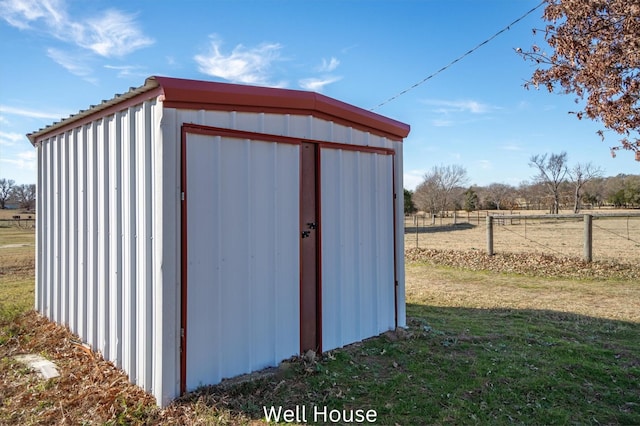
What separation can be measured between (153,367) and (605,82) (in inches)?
174

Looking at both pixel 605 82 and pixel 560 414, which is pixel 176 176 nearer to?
pixel 560 414

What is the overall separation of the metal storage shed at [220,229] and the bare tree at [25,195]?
52.2 meters

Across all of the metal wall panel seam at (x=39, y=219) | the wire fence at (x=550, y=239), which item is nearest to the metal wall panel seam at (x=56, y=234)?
the metal wall panel seam at (x=39, y=219)

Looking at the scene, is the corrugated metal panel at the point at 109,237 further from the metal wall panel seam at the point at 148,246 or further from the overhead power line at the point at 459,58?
the overhead power line at the point at 459,58

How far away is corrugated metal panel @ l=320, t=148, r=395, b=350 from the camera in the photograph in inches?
166

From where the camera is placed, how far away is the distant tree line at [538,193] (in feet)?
135

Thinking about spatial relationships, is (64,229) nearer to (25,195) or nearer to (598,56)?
(598,56)

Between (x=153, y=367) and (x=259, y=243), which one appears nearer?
(x=153, y=367)

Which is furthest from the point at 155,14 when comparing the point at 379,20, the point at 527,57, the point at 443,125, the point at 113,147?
the point at 443,125

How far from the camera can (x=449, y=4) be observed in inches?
331

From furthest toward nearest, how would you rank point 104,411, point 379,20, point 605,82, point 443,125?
point 443,125
point 379,20
point 605,82
point 104,411

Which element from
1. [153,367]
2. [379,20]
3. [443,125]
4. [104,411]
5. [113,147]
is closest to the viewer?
[104,411]

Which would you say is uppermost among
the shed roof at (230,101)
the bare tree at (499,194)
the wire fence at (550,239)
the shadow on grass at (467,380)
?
the bare tree at (499,194)

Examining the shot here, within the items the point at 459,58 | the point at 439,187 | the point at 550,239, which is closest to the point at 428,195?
the point at 439,187
